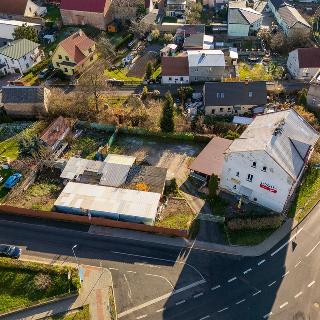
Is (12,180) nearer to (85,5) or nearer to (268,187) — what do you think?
(268,187)

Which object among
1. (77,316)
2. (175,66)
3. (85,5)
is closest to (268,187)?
(77,316)

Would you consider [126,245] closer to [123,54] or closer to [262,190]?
[262,190]

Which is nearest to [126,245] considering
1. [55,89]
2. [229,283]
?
[229,283]

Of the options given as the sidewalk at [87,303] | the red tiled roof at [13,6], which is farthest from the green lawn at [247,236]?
the red tiled roof at [13,6]

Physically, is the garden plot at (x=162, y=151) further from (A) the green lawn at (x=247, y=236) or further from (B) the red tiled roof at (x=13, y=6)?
(B) the red tiled roof at (x=13, y=6)

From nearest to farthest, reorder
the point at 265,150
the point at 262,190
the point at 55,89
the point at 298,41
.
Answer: the point at 265,150 → the point at 262,190 → the point at 55,89 → the point at 298,41
